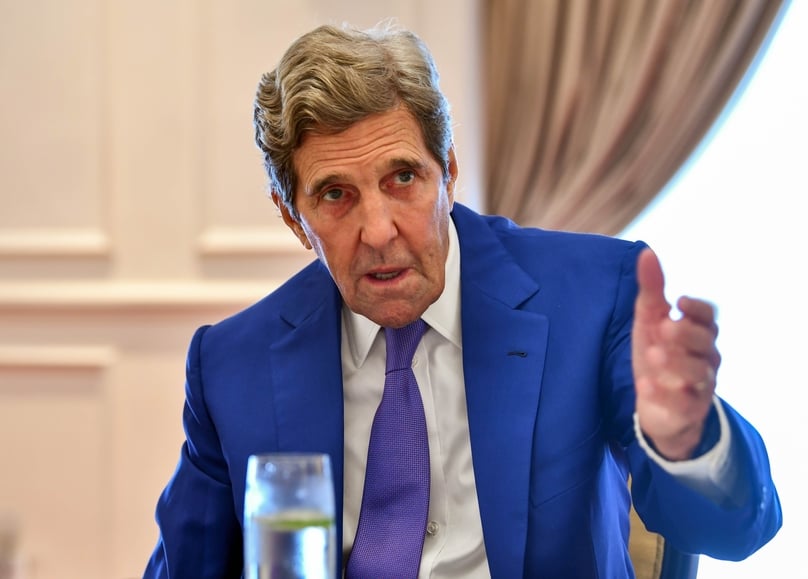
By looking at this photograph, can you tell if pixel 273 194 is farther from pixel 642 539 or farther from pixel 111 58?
pixel 111 58

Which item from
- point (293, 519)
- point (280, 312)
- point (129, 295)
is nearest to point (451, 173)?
point (280, 312)

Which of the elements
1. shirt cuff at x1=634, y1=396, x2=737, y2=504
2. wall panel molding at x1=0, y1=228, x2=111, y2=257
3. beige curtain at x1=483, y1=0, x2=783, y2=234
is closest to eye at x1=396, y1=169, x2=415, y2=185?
shirt cuff at x1=634, y1=396, x2=737, y2=504

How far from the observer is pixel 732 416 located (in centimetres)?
128

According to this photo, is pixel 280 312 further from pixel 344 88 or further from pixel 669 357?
pixel 669 357

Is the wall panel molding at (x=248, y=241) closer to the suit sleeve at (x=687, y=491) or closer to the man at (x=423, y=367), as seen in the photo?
the man at (x=423, y=367)

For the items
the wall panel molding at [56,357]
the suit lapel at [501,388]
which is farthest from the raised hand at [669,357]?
the wall panel molding at [56,357]

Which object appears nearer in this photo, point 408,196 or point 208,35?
point 408,196

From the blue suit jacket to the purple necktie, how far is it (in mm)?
67

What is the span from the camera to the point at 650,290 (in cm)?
115

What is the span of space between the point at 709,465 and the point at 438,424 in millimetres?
562

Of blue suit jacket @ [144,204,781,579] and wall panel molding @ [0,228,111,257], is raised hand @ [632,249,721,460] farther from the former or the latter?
wall panel molding @ [0,228,111,257]

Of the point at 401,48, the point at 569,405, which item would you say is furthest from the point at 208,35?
the point at 569,405

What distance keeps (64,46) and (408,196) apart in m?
1.93

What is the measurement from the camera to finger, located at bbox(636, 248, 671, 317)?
1.15 metres
